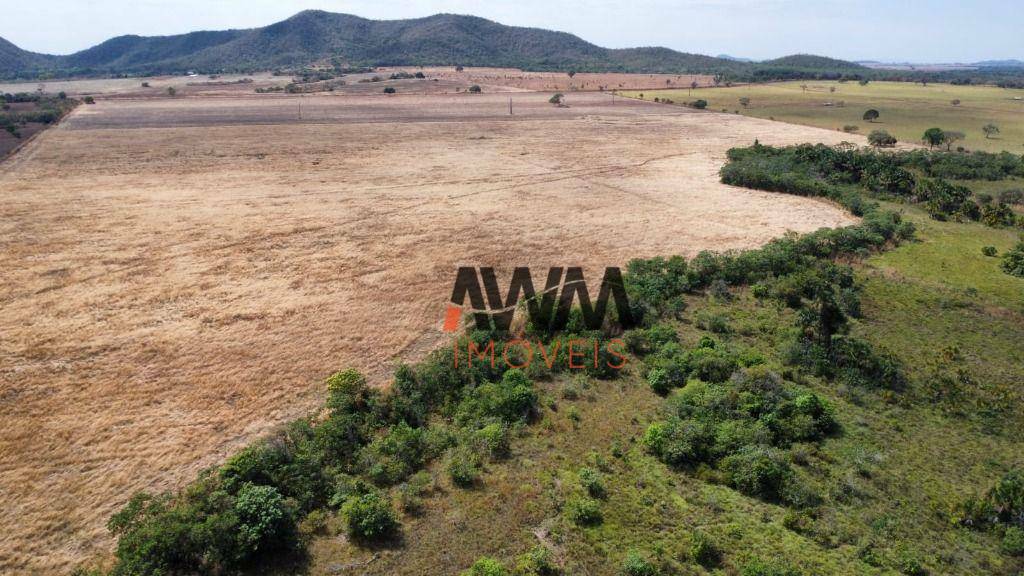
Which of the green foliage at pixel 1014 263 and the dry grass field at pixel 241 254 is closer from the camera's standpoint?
the dry grass field at pixel 241 254

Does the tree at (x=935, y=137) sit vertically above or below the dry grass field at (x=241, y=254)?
above

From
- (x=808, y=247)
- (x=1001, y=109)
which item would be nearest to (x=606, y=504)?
(x=808, y=247)

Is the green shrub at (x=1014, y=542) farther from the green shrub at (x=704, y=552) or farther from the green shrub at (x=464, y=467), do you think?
the green shrub at (x=464, y=467)

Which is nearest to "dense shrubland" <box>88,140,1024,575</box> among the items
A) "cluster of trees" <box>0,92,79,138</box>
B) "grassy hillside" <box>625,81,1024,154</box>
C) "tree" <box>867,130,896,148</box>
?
"tree" <box>867,130,896,148</box>

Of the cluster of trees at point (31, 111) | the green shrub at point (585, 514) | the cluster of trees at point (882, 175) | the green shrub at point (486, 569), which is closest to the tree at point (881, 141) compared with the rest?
the cluster of trees at point (882, 175)

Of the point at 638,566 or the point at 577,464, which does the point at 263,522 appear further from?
the point at 638,566

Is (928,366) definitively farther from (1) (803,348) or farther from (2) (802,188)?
(2) (802,188)

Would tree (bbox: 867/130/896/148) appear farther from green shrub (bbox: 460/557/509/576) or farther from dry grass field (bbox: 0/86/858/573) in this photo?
green shrub (bbox: 460/557/509/576)
